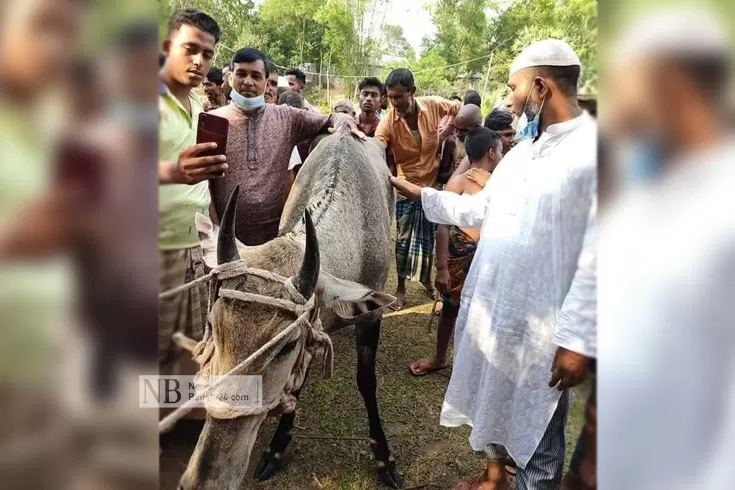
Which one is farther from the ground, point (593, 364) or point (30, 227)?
point (30, 227)

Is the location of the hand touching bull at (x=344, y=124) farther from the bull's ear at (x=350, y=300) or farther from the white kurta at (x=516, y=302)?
the bull's ear at (x=350, y=300)

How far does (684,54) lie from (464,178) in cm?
234

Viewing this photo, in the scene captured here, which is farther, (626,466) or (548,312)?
(548,312)

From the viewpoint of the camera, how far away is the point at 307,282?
7.01ft

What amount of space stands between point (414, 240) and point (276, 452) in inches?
89.3

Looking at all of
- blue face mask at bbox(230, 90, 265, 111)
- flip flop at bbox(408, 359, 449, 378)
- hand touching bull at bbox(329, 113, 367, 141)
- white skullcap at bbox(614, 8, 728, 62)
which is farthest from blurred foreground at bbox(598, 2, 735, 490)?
flip flop at bbox(408, 359, 449, 378)

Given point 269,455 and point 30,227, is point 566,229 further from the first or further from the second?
point 269,455

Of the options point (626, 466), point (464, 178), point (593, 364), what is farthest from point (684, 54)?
point (464, 178)

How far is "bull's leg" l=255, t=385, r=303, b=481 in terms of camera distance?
300cm

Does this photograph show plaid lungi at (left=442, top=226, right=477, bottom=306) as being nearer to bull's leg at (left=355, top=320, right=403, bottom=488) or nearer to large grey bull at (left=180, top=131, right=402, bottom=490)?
large grey bull at (left=180, top=131, right=402, bottom=490)

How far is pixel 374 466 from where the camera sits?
122 inches

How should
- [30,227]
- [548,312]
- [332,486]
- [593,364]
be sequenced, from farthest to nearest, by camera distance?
[332,486]
[548,312]
[593,364]
[30,227]

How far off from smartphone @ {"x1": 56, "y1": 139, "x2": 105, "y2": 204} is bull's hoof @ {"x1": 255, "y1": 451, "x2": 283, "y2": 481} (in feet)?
8.28

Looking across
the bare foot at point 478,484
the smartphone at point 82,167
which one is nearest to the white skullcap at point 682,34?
the smartphone at point 82,167
